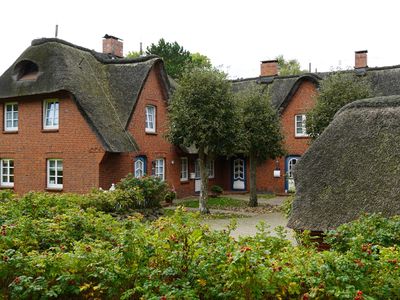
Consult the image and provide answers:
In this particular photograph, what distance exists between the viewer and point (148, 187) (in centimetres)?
1714

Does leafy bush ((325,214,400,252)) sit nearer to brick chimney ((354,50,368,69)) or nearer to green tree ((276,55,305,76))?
brick chimney ((354,50,368,69))

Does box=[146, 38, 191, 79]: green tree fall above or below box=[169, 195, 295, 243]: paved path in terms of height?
above

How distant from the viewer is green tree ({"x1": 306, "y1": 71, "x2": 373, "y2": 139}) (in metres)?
20.4

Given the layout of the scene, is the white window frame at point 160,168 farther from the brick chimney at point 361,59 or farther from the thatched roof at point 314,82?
the brick chimney at point 361,59

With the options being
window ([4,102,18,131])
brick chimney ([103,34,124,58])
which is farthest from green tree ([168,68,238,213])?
brick chimney ([103,34,124,58])

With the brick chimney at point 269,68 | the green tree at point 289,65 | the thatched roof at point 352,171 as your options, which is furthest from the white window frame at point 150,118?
the green tree at point 289,65

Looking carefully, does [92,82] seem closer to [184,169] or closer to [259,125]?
[184,169]

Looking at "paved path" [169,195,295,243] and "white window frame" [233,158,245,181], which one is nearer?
"paved path" [169,195,295,243]

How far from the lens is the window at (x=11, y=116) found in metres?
22.4

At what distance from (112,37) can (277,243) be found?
23.4 m

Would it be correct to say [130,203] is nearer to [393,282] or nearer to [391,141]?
[391,141]

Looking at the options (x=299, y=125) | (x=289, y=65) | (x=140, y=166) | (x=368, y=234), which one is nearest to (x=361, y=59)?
(x=299, y=125)

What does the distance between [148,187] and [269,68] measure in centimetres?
1717

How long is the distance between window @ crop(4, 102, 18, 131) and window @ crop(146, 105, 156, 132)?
6143mm
